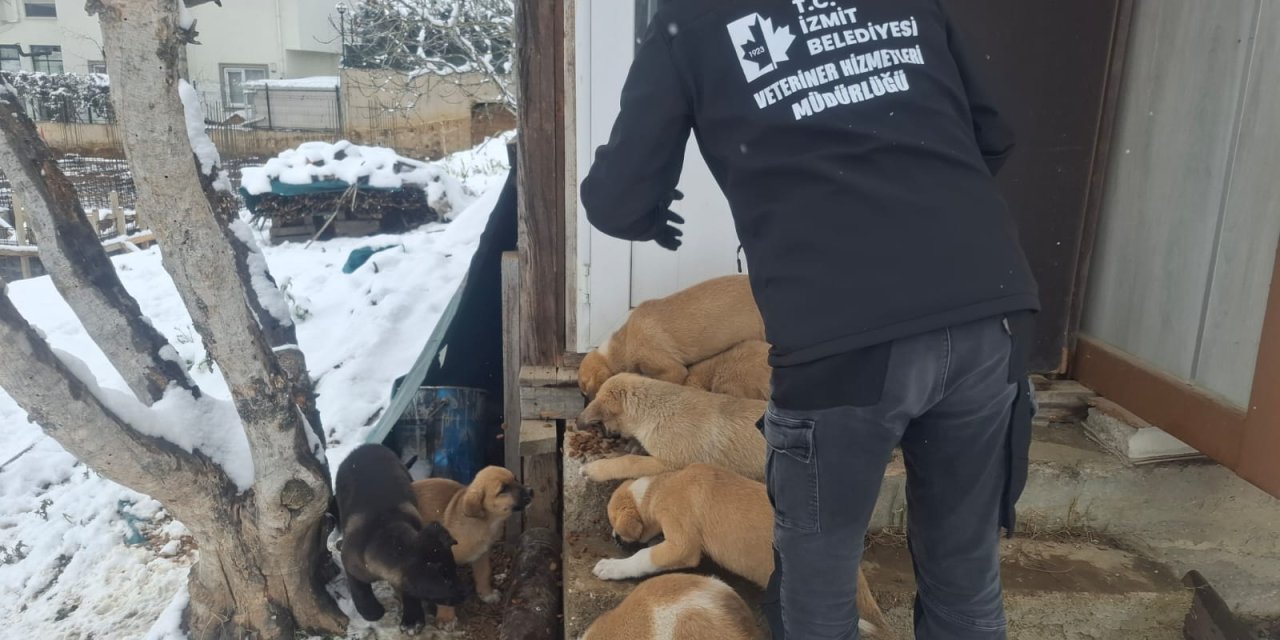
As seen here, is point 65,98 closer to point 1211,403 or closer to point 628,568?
point 628,568

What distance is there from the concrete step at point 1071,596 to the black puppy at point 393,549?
1721 mm

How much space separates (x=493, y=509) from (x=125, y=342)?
1.67m

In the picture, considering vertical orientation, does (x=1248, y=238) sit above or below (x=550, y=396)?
above

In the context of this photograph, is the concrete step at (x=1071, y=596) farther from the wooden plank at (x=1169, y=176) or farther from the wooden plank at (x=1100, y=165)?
the wooden plank at (x=1100, y=165)

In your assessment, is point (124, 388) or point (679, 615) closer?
point (679, 615)

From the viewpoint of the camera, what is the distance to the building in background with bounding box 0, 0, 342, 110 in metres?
20.1

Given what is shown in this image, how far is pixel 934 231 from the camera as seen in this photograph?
185 cm

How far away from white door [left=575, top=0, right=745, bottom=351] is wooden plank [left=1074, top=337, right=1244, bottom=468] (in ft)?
6.06

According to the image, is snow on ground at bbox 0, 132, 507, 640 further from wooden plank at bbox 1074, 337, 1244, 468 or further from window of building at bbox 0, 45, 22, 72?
window of building at bbox 0, 45, 22, 72

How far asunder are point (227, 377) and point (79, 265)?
2.57 feet

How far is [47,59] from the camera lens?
20922 millimetres

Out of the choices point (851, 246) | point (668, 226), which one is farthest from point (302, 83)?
point (851, 246)

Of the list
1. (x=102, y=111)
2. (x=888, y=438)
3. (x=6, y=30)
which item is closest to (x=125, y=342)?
(x=888, y=438)

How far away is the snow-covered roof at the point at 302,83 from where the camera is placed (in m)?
20.6
